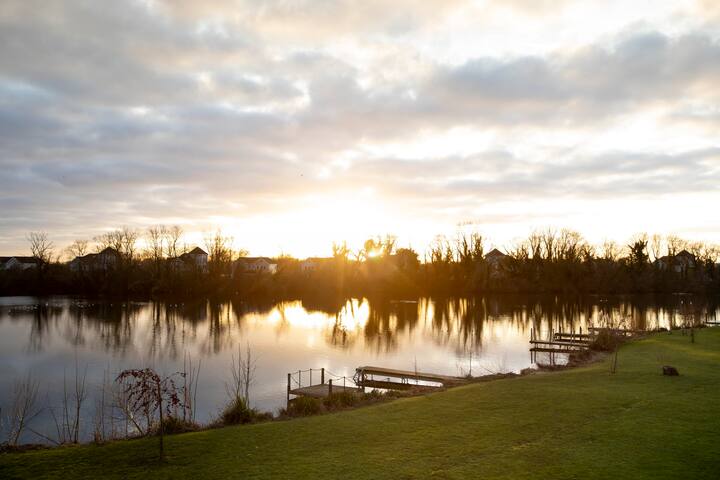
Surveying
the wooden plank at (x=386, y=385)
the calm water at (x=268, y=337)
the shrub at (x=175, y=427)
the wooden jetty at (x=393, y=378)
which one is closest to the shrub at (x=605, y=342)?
the calm water at (x=268, y=337)

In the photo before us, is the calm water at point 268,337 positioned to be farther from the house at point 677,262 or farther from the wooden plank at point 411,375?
the house at point 677,262

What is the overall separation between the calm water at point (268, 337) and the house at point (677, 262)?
29.4 meters

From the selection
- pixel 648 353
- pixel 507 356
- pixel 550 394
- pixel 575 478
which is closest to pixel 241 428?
pixel 575 478

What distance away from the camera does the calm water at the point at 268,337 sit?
30891 mm

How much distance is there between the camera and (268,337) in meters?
46.4

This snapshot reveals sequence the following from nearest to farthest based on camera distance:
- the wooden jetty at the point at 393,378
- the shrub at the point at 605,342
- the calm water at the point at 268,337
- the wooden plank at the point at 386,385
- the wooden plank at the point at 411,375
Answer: the wooden plank at the point at 411,375, the wooden jetty at the point at 393,378, the wooden plank at the point at 386,385, the shrub at the point at 605,342, the calm water at the point at 268,337

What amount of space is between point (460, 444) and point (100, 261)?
354ft

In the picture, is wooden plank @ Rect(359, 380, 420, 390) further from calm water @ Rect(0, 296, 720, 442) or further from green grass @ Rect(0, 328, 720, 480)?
green grass @ Rect(0, 328, 720, 480)

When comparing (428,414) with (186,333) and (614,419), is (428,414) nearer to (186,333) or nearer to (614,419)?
(614,419)

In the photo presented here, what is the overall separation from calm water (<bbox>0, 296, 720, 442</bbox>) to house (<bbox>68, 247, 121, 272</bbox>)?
75.4ft

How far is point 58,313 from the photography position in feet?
211

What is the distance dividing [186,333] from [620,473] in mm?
45032

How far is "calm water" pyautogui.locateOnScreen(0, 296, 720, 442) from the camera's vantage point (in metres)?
30.9

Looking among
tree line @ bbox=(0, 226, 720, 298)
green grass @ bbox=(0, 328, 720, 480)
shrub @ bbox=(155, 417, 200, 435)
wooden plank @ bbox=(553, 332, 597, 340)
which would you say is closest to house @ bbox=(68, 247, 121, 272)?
tree line @ bbox=(0, 226, 720, 298)
